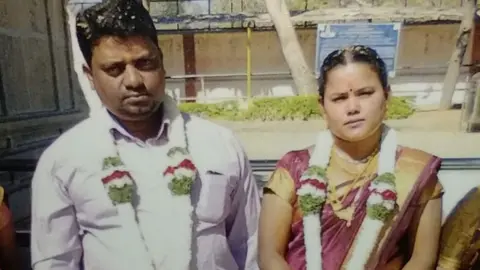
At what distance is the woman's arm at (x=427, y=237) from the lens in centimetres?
127

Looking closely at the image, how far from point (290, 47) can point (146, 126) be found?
2.28 ft

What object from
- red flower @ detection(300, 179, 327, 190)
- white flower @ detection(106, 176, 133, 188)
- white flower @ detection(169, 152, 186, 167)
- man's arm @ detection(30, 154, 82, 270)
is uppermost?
white flower @ detection(169, 152, 186, 167)

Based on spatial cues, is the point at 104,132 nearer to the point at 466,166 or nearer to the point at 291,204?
the point at 291,204

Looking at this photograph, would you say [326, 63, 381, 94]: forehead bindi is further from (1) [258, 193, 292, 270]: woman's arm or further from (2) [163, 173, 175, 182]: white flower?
(2) [163, 173, 175, 182]: white flower

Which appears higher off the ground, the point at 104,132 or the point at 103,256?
the point at 104,132

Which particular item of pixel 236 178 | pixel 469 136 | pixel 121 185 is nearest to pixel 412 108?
pixel 469 136

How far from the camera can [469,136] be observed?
1.84 m

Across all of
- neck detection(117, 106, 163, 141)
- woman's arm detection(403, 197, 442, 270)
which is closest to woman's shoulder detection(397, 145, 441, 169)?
woman's arm detection(403, 197, 442, 270)

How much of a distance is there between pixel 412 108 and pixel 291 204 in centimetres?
75

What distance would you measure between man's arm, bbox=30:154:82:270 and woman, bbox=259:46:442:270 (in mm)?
568

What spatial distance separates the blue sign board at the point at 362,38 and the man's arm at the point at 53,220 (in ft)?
3.25

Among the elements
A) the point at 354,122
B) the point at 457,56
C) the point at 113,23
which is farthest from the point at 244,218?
the point at 457,56

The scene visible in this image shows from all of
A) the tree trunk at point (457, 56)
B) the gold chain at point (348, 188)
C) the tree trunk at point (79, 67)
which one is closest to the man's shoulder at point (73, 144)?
the tree trunk at point (79, 67)

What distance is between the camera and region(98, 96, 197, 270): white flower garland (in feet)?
4.19
